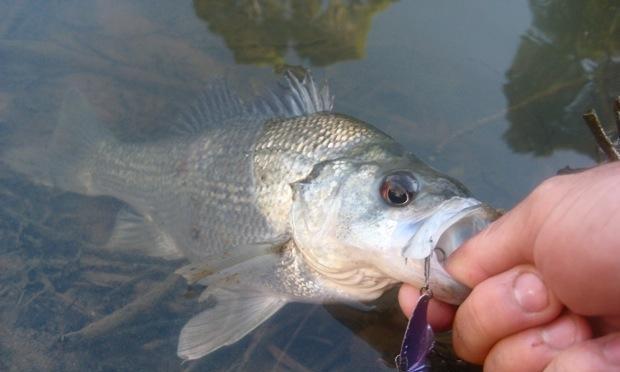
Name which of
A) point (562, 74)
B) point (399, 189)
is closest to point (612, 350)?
point (399, 189)

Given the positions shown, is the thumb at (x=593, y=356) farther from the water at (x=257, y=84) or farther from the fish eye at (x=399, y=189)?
the water at (x=257, y=84)

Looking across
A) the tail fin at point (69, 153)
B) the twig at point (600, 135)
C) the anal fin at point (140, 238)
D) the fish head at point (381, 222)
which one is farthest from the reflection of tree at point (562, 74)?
the tail fin at point (69, 153)

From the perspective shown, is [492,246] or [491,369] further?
[491,369]

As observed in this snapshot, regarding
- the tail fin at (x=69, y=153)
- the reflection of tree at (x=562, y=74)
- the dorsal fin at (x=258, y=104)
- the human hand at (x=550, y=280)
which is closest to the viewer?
the human hand at (x=550, y=280)

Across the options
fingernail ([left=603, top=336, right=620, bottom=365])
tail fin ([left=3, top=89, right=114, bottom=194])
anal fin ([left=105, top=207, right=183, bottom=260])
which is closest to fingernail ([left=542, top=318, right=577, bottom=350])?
fingernail ([left=603, top=336, right=620, bottom=365])

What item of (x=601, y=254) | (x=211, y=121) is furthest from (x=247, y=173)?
(x=601, y=254)

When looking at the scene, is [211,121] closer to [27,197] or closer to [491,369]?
[27,197]

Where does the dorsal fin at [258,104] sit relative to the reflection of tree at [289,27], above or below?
below
